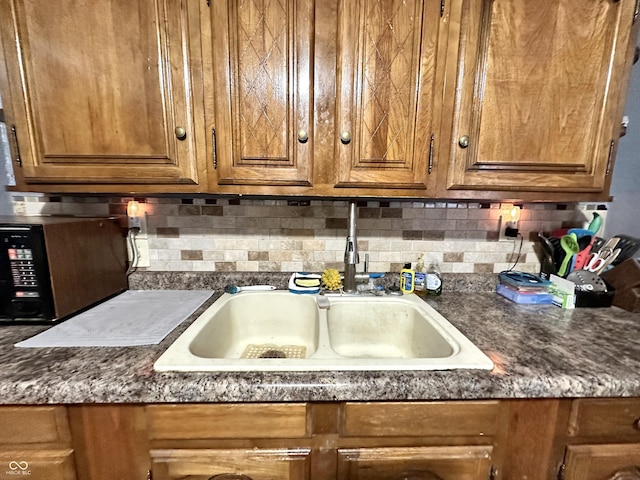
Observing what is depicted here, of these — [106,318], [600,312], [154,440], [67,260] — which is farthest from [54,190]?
[600,312]

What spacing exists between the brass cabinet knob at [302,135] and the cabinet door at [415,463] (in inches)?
32.9

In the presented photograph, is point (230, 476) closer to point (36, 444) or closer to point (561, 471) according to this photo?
point (36, 444)

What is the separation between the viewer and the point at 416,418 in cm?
64

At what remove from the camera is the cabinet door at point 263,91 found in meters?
0.79

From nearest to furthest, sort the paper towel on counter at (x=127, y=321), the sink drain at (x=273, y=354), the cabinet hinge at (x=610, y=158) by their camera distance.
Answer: the paper towel on counter at (x=127, y=321), the cabinet hinge at (x=610, y=158), the sink drain at (x=273, y=354)

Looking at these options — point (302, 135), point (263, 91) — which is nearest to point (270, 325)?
point (302, 135)

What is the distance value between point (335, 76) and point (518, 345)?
3.05 ft

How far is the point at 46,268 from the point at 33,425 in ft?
1.35

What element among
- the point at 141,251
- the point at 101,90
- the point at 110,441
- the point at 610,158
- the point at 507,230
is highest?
the point at 101,90

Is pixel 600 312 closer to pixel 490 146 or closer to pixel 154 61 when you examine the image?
pixel 490 146

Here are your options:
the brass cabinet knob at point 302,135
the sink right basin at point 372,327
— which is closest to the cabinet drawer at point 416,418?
the sink right basin at point 372,327

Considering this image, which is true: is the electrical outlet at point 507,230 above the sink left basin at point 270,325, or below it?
above

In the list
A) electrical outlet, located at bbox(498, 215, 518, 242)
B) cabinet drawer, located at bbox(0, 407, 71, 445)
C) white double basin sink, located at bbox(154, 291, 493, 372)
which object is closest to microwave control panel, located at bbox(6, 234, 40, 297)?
cabinet drawer, located at bbox(0, 407, 71, 445)

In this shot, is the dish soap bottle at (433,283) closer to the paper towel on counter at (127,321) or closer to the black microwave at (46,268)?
the paper towel on counter at (127,321)
